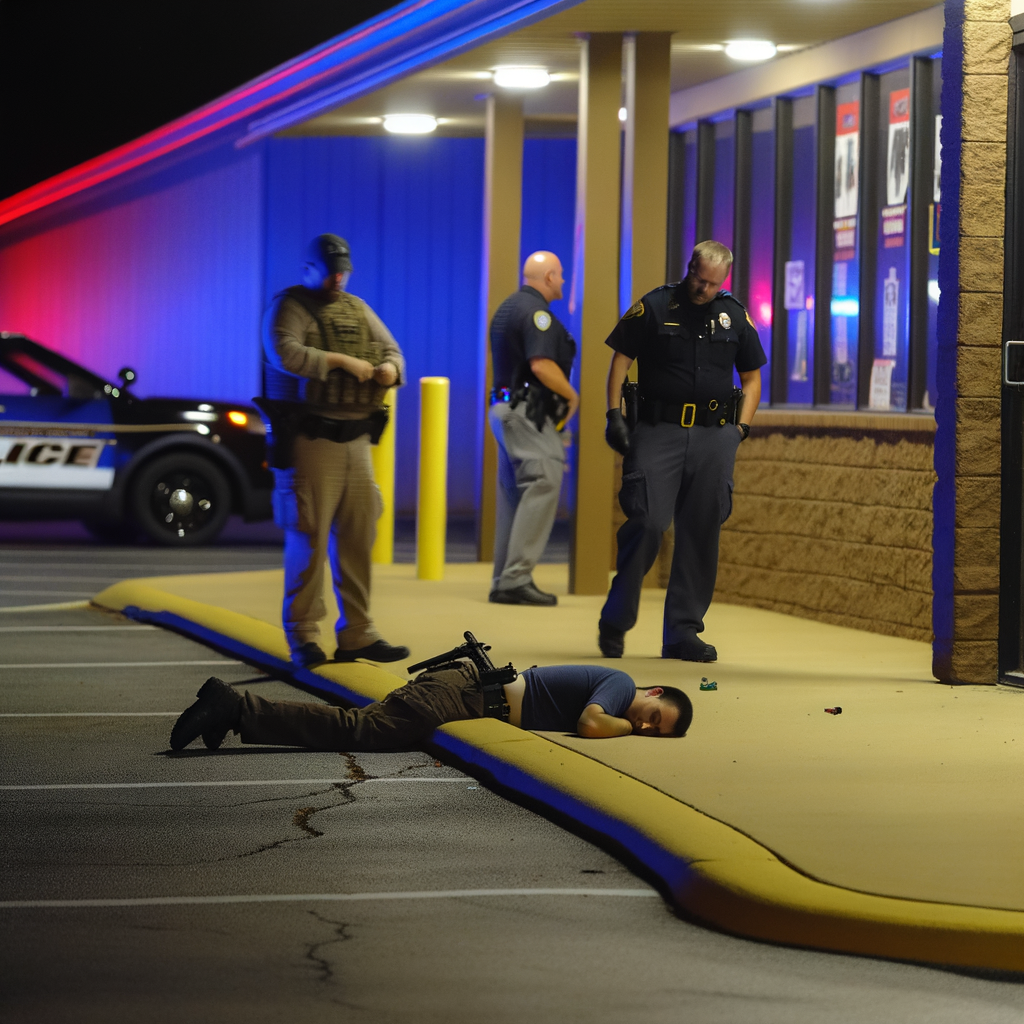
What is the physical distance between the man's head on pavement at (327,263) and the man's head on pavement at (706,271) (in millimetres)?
1695

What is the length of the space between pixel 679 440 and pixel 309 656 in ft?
6.94

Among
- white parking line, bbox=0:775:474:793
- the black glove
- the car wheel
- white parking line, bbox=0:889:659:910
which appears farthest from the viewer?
the car wheel

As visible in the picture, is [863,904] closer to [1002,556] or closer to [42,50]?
[1002,556]

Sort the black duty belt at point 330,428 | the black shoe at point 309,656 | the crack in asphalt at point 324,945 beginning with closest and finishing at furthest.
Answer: the crack in asphalt at point 324,945 → the black duty belt at point 330,428 → the black shoe at point 309,656

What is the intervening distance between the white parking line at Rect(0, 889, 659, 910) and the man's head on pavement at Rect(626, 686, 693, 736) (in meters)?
1.79

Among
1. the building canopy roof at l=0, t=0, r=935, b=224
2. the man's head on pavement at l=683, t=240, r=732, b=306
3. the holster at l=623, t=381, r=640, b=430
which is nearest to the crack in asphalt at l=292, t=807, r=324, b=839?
the holster at l=623, t=381, r=640, b=430

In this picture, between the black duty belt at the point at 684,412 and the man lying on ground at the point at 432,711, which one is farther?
the black duty belt at the point at 684,412

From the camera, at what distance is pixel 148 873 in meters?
5.26

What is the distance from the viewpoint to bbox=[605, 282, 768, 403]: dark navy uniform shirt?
365 inches

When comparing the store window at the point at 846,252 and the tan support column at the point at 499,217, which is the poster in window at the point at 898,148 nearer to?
the store window at the point at 846,252

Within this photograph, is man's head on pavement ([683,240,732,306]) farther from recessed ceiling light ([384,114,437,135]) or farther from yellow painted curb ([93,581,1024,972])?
recessed ceiling light ([384,114,437,135])

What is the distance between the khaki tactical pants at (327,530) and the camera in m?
8.87

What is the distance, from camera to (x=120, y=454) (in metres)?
17.3

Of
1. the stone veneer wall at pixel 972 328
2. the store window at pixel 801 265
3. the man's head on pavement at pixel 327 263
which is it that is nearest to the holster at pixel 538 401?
the store window at pixel 801 265
